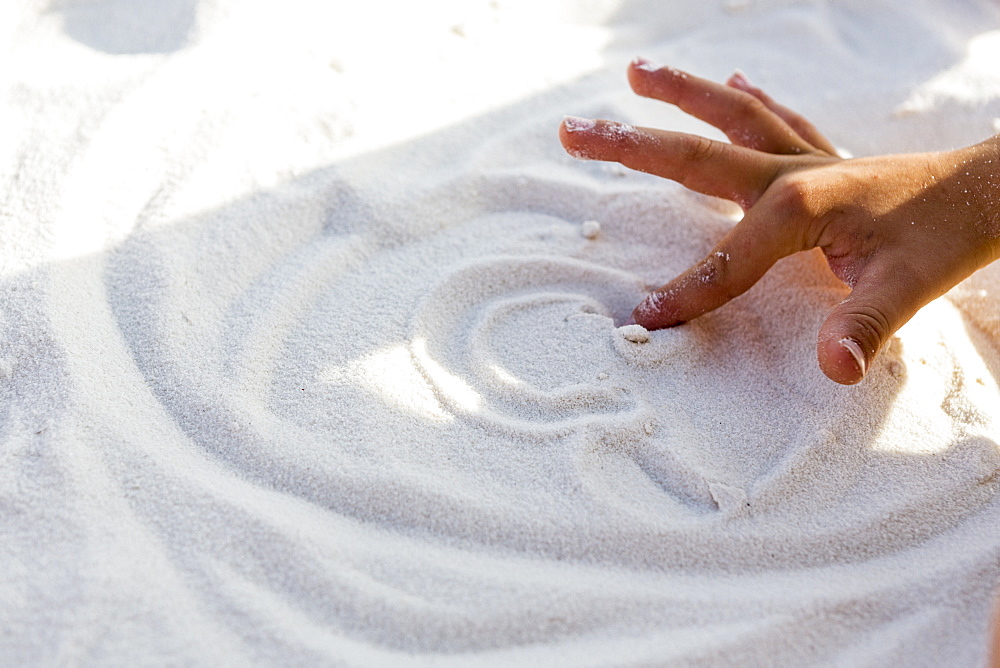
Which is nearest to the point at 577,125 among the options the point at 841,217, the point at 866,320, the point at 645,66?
the point at 645,66

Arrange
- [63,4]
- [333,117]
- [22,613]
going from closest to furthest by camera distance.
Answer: [22,613] → [333,117] → [63,4]

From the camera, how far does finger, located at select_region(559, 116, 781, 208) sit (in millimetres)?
1332

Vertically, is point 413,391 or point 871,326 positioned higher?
point 871,326

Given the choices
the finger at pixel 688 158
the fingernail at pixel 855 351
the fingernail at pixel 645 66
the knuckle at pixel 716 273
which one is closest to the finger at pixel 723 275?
the knuckle at pixel 716 273

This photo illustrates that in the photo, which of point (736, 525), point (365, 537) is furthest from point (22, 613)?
point (736, 525)

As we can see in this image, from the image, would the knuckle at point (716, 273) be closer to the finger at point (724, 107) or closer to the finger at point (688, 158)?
the finger at point (688, 158)

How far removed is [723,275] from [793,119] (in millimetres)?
619

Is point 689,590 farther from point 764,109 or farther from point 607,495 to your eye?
point 764,109

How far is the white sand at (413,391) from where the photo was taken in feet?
3.10

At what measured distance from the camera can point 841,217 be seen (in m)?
1.25

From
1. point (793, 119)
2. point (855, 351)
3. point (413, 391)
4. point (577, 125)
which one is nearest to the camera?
point (855, 351)

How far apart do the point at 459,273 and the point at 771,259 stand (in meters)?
Result: 0.55

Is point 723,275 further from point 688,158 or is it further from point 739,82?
point 739,82

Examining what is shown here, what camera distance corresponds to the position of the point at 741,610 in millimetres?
965
